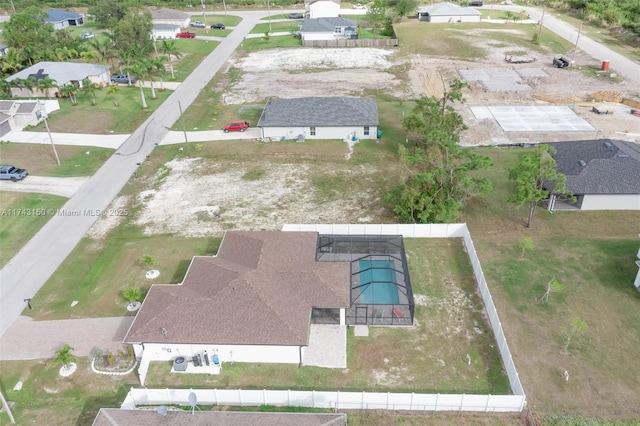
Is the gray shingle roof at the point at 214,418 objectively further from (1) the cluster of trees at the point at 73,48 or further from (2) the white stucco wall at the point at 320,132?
(1) the cluster of trees at the point at 73,48

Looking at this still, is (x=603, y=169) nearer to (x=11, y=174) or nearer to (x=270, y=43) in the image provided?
(x=11, y=174)

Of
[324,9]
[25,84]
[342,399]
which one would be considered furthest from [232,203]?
[324,9]

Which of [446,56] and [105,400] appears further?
[446,56]

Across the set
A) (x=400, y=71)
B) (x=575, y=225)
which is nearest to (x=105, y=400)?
(x=575, y=225)

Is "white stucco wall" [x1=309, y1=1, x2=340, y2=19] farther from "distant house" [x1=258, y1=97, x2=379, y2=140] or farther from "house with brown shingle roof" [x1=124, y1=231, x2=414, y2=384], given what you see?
"house with brown shingle roof" [x1=124, y1=231, x2=414, y2=384]

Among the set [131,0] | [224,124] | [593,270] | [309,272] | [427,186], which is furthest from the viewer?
[131,0]

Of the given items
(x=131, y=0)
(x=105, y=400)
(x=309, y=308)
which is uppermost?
(x=131, y=0)

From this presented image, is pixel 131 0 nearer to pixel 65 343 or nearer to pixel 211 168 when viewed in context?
pixel 211 168

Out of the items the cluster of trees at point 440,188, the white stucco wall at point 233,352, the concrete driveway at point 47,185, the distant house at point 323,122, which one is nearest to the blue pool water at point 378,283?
the cluster of trees at point 440,188
